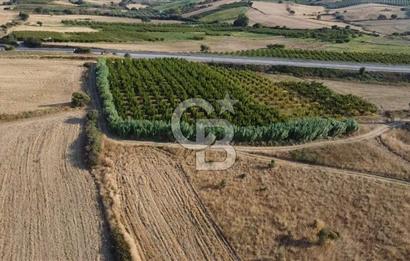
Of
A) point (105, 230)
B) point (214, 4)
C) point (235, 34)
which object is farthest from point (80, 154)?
point (214, 4)

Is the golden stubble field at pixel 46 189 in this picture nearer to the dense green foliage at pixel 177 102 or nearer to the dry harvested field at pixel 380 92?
the dense green foliage at pixel 177 102

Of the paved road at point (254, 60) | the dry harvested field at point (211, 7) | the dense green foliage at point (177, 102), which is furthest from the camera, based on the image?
the dry harvested field at point (211, 7)

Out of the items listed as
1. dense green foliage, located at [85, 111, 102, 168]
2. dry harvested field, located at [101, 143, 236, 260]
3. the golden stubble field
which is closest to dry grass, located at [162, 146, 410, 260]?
dry harvested field, located at [101, 143, 236, 260]

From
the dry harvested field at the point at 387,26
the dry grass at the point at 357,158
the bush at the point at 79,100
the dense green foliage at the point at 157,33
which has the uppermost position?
the dry harvested field at the point at 387,26

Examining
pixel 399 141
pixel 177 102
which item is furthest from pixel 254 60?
pixel 399 141

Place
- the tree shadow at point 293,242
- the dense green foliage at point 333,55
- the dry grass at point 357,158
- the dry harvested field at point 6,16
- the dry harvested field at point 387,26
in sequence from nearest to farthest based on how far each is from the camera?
the tree shadow at point 293,242 < the dry grass at point 357,158 < the dense green foliage at point 333,55 < the dry harvested field at point 6,16 < the dry harvested field at point 387,26

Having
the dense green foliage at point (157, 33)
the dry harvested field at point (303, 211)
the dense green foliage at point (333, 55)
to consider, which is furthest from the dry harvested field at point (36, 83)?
the dense green foliage at point (333, 55)

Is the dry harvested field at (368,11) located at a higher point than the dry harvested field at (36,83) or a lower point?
higher
